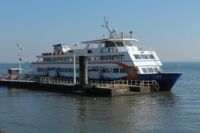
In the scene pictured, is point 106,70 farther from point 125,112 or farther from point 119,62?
point 125,112

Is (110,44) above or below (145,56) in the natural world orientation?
above

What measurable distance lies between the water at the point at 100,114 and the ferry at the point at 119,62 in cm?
404

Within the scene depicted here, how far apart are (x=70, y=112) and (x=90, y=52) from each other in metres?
24.3

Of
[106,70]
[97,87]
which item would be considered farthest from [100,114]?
[106,70]

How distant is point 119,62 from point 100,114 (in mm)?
20347

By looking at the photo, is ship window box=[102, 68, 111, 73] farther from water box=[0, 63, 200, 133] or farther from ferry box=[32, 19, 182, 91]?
water box=[0, 63, 200, 133]

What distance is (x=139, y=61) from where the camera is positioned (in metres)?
53.7

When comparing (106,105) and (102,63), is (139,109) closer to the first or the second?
(106,105)

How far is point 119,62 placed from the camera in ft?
180

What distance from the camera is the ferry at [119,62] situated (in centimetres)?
5294

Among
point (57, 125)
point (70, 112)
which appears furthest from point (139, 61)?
point (57, 125)

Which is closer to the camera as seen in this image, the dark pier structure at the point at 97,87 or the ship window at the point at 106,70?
the dark pier structure at the point at 97,87

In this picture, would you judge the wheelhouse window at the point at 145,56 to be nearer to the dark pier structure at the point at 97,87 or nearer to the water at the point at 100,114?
the dark pier structure at the point at 97,87

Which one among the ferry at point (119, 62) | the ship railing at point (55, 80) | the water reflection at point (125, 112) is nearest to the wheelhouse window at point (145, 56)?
the ferry at point (119, 62)
